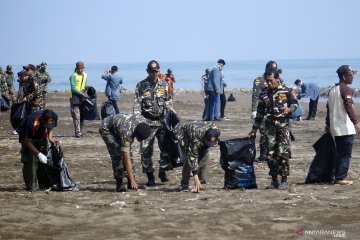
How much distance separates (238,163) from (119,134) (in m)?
1.97

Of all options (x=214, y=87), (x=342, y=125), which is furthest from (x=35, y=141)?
(x=214, y=87)

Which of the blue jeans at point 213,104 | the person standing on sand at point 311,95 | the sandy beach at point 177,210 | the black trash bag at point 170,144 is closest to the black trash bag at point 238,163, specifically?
the sandy beach at point 177,210

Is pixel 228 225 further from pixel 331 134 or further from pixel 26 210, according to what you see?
pixel 331 134

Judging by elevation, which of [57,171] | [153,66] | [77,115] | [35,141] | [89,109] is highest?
[153,66]

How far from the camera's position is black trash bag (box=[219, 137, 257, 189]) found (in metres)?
11.5

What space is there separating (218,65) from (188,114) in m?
5.94

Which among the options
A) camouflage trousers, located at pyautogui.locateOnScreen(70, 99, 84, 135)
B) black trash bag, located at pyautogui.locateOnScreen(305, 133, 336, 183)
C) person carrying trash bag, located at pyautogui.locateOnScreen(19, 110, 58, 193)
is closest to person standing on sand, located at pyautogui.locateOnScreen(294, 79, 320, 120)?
camouflage trousers, located at pyautogui.locateOnScreen(70, 99, 84, 135)

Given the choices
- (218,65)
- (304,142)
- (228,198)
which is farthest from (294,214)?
(218,65)

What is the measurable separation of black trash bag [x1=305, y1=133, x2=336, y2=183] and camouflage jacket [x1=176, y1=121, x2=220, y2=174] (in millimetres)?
2069

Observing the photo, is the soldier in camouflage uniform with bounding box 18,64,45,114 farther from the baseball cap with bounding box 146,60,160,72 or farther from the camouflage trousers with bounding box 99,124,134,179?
the camouflage trousers with bounding box 99,124,134,179

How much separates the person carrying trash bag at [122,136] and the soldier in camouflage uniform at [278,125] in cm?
198

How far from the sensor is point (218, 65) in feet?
78.3

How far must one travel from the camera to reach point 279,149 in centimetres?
1140

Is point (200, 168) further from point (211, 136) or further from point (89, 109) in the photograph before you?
point (89, 109)
